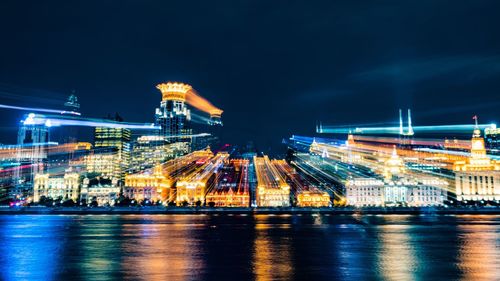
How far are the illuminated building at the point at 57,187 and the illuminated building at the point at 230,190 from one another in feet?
78.4

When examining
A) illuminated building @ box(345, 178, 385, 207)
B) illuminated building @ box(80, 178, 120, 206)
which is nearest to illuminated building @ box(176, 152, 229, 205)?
illuminated building @ box(80, 178, 120, 206)

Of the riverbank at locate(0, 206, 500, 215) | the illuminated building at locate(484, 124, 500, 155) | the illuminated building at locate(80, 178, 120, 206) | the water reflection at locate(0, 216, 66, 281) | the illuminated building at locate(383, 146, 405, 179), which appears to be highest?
the illuminated building at locate(484, 124, 500, 155)

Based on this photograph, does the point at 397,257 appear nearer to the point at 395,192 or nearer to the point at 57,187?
the point at 395,192

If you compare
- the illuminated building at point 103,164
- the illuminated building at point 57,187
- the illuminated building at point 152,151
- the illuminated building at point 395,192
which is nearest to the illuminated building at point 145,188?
the illuminated building at point 57,187

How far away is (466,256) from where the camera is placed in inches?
1066

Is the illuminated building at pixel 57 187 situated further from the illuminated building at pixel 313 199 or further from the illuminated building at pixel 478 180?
the illuminated building at pixel 478 180

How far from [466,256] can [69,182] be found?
7362cm

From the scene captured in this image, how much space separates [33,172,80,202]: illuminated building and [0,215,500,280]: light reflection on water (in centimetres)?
4704

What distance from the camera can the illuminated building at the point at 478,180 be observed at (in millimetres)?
81812

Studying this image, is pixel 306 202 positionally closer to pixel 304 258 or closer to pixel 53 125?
pixel 304 258

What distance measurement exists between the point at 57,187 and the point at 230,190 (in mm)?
30174

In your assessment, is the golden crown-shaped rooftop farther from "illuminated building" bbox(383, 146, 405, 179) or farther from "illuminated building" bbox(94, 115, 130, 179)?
"illuminated building" bbox(383, 146, 405, 179)

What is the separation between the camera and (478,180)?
8262 cm

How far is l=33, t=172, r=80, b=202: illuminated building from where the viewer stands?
86.1 m
